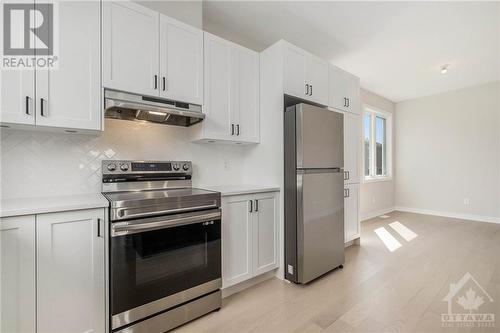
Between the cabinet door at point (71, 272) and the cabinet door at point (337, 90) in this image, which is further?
the cabinet door at point (337, 90)

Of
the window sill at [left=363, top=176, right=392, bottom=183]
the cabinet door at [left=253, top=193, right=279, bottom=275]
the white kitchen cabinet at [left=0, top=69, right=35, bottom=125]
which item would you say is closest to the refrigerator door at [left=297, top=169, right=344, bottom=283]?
the cabinet door at [left=253, top=193, right=279, bottom=275]

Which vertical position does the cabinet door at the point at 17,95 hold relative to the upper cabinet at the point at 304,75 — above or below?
below

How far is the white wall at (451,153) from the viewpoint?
477 centimetres

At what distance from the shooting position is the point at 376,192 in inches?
212

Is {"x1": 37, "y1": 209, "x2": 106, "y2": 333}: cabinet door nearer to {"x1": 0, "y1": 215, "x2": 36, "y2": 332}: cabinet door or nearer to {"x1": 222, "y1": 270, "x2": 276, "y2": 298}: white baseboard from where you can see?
{"x1": 0, "y1": 215, "x2": 36, "y2": 332}: cabinet door

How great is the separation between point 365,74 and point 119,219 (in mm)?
4528

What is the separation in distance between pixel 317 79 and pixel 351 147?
3.69 ft

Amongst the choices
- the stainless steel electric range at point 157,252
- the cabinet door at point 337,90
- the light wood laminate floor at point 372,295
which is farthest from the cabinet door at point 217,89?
the light wood laminate floor at point 372,295

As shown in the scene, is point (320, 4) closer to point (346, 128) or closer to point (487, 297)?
point (346, 128)

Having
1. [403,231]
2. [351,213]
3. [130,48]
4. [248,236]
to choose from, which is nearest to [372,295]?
[248,236]

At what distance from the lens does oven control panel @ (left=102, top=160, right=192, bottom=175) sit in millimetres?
1942

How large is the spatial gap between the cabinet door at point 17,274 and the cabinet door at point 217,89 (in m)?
1.39

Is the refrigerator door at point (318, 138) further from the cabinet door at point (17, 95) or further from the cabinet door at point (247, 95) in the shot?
the cabinet door at point (17, 95)

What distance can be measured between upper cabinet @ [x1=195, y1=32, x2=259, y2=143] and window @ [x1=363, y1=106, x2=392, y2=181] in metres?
3.60
